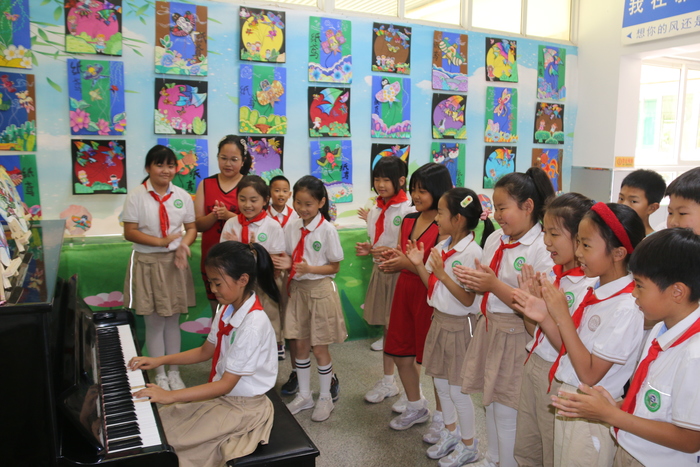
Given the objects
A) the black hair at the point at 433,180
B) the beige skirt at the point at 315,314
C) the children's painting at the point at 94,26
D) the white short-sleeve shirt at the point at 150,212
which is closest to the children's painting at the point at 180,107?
the children's painting at the point at 94,26

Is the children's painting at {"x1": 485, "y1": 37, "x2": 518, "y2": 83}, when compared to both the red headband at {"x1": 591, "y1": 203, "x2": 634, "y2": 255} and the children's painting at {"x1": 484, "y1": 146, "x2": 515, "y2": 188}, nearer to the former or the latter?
the children's painting at {"x1": 484, "y1": 146, "x2": 515, "y2": 188}

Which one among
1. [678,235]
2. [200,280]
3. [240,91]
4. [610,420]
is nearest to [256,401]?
[610,420]

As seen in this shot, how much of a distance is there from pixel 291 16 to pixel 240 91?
68 centimetres

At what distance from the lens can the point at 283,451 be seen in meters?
1.79

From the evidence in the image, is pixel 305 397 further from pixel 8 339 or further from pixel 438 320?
pixel 8 339

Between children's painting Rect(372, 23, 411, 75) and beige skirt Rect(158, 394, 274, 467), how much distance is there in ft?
9.94

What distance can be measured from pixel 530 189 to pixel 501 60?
2.98 meters

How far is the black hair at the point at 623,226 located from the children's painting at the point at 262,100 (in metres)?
2.72

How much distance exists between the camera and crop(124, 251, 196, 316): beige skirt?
3.20m

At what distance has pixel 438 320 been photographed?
2.51 m

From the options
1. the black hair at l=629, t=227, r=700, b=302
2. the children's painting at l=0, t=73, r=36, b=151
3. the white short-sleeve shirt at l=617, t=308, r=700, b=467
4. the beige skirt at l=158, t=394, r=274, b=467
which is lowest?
the beige skirt at l=158, t=394, r=274, b=467

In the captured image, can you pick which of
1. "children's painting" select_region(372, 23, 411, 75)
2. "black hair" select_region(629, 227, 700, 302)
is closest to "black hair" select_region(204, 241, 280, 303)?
"black hair" select_region(629, 227, 700, 302)

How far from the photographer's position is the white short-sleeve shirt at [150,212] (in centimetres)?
315

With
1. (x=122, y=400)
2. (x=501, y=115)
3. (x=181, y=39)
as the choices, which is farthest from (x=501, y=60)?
(x=122, y=400)
